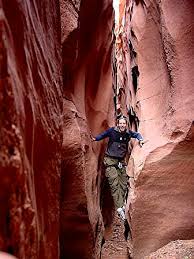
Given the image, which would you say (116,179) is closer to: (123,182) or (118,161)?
(123,182)

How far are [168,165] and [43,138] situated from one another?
3543 mm

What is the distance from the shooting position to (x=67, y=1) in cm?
553

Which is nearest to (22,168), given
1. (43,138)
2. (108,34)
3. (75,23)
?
(43,138)

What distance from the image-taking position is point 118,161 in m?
7.81

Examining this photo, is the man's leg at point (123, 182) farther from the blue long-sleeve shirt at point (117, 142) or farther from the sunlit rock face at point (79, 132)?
the sunlit rock face at point (79, 132)

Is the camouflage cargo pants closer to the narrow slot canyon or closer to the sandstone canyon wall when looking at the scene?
the narrow slot canyon

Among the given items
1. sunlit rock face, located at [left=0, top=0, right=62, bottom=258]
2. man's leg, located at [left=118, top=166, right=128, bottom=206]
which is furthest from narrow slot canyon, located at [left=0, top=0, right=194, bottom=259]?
man's leg, located at [left=118, top=166, right=128, bottom=206]

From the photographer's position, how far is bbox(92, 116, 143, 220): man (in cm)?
752

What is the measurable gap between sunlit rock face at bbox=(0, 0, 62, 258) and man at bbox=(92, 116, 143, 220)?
14.0ft

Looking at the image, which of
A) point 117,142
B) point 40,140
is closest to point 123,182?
point 117,142

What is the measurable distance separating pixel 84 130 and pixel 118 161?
205 centimetres

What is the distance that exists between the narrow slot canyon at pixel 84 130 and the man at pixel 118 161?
0.43 metres

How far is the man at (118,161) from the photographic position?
7.52m

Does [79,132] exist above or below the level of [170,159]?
above
